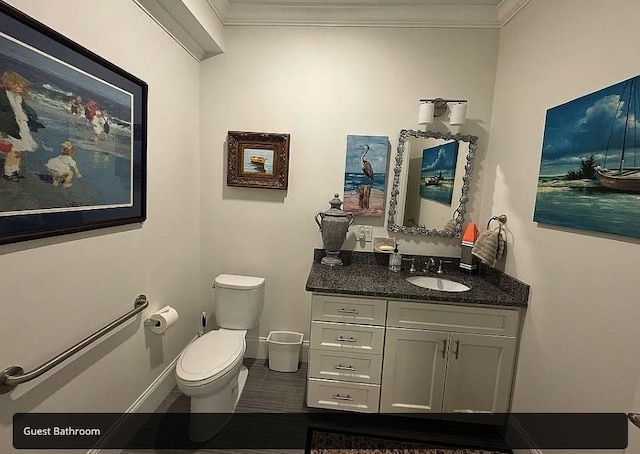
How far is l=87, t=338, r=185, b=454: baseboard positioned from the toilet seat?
373mm

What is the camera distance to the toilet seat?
1.60m

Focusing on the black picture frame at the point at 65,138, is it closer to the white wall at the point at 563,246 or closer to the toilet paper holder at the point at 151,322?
the toilet paper holder at the point at 151,322

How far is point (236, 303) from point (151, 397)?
73cm

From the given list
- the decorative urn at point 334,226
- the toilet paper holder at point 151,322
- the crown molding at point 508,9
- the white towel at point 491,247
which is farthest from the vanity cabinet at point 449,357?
the crown molding at point 508,9

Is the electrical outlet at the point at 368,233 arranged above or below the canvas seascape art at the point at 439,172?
below

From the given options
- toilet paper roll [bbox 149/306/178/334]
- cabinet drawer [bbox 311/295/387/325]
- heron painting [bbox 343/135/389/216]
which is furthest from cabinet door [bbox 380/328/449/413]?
toilet paper roll [bbox 149/306/178/334]

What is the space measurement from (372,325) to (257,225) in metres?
1.17

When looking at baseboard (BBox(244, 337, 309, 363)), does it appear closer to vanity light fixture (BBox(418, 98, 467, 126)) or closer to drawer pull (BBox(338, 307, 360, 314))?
drawer pull (BBox(338, 307, 360, 314))

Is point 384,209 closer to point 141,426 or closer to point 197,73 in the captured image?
point 197,73

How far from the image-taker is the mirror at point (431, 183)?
7.39 ft

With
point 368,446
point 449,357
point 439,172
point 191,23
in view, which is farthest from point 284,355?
point 191,23

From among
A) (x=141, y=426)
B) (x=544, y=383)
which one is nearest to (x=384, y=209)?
(x=544, y=383)

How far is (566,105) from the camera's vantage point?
4.77ft

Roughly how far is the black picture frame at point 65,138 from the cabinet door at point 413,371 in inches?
63.5
